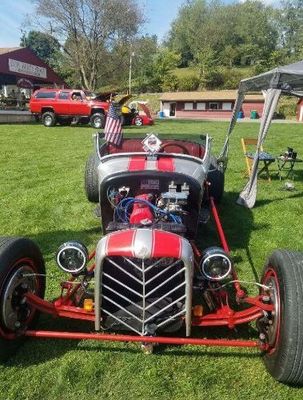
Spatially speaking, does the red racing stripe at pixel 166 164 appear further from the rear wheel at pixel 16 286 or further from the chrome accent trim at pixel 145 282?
the rear wheel at pixel 16 286

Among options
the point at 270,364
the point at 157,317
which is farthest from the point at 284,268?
the point at 157,317

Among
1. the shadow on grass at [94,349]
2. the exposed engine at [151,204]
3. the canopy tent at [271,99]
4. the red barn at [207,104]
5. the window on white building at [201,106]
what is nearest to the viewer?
the shadow on grass at [94,349]

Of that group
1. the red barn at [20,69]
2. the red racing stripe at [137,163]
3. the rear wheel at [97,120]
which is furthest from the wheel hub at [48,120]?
the red racing stripe at [137,163]

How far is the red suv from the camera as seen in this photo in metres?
22.8

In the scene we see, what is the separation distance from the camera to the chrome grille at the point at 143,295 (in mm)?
3129

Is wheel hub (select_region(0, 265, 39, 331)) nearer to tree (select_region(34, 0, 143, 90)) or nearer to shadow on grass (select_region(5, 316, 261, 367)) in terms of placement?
shadow on grass (select_region(5, 316, 261, 367))

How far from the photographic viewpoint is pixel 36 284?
3.57m

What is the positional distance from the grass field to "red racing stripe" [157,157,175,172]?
140 centimetres

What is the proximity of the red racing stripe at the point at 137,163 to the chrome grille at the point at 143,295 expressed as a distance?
146cm

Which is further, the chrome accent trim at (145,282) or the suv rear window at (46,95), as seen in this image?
the suv rear window at (46,95)

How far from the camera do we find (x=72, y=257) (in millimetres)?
3488

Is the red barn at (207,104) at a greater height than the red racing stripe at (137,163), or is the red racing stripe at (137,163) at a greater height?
the red racing stripe at (137,163)

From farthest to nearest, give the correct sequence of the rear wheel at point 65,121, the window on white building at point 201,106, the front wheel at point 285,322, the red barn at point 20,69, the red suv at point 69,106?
the window on white building at point 201,106 → the red barn at point 20,69 → the rear wheel at point 65,121 → the red suv at point 69,106 → the front wheel at point 285,322

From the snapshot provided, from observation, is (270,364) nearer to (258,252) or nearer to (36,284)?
(36,284)
